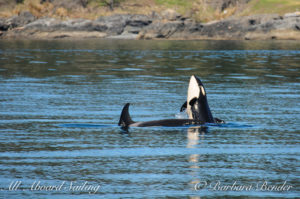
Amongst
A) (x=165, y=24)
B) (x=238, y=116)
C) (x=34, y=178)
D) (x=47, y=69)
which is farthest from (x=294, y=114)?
(x=165, y=24)

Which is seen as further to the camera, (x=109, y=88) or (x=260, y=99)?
(x=109, y=88)

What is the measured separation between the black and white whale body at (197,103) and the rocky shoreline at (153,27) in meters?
105

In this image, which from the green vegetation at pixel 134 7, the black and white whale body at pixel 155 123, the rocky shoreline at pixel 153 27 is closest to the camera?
the black and white whale body at pixel 155 123

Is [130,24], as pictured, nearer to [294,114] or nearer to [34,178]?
[294,114]

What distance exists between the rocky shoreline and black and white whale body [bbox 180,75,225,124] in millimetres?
105320

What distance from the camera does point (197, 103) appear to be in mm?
16828

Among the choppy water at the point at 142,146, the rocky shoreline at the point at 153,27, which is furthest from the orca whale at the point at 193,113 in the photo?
the rocky shoreline at the point at 153,27

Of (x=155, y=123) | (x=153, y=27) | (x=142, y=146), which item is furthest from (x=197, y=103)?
(x=153, y=27)

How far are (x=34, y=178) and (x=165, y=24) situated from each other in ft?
393

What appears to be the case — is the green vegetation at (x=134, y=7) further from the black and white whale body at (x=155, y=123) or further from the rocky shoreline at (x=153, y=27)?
the black and white whale body at (x=155, y=123)

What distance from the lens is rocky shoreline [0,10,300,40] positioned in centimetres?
12225

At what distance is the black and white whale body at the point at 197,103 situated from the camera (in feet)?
54.9

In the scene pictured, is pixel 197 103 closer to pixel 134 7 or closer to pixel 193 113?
pixel 193 113

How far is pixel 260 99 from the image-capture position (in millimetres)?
23938
